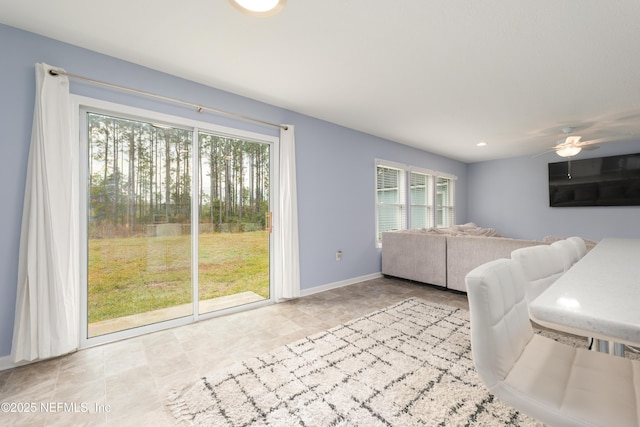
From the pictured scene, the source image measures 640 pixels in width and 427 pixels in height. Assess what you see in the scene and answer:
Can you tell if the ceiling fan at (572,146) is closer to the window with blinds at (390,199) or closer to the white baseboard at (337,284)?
the window with blinds at (390,199)

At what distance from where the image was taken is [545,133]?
449 cm

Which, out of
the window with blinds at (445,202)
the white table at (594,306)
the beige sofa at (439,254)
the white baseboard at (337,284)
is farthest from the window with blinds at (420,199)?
the white table at (594,306)

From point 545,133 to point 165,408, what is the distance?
19.4 ft

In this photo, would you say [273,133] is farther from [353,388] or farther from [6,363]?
[6,363]

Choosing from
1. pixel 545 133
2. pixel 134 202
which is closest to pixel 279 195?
pixel 134 202

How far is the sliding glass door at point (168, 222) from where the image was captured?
7.93 ft

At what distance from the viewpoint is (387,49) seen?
2258mm

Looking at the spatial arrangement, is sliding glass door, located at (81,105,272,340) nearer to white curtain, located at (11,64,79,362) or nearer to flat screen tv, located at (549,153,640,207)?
white curtain, located at (11,64,79,362)

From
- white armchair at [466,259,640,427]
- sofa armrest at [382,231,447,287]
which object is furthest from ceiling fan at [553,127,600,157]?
white armchair at [466,259,640,427]

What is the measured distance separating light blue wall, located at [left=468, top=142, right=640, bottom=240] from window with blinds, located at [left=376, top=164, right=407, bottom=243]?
281cm

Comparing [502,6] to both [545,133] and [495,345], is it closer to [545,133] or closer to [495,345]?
[495,345]

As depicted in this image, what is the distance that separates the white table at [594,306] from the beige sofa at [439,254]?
8.63 feet

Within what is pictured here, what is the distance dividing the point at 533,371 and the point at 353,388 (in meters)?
1.06

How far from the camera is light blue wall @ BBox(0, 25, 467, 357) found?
1.97 m
